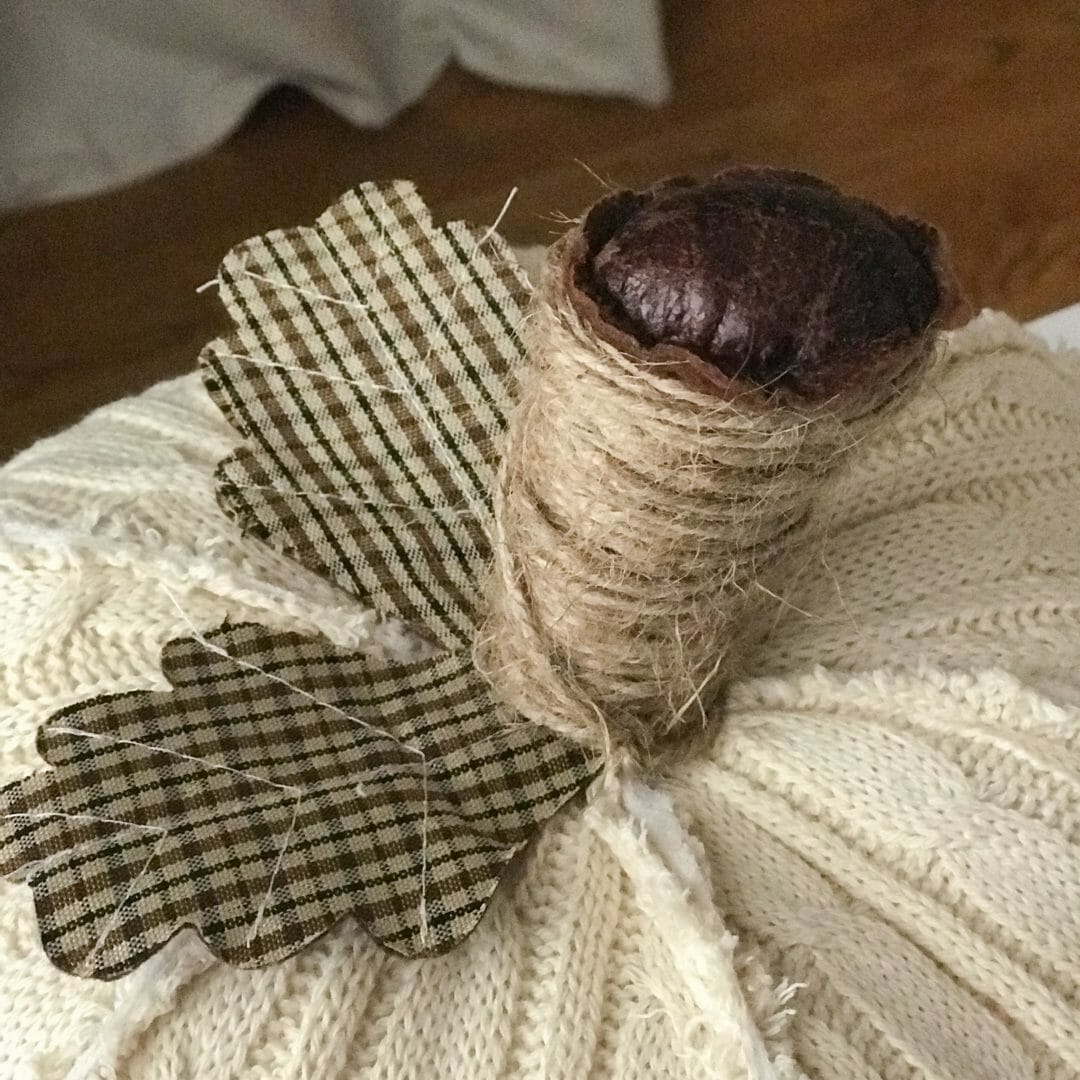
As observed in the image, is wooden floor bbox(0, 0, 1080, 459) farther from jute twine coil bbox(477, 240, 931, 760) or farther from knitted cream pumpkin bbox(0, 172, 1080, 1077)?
jute twine coil bbox(477, 240, 931, 760)

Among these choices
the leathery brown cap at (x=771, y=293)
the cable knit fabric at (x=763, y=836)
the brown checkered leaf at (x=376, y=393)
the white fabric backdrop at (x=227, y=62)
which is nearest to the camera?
the leathery brown cap at (x=771, y=293)

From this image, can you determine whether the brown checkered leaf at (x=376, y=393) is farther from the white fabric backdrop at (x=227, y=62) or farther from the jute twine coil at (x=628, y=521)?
the white fabric backdrop at (x=227, y=62)

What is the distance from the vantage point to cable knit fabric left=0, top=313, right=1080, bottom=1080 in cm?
45

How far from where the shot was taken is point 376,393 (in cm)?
58

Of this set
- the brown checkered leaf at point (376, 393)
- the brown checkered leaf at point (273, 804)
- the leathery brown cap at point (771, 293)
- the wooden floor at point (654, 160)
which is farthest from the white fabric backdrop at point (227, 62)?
the leathery brown cap at point (771, 293)

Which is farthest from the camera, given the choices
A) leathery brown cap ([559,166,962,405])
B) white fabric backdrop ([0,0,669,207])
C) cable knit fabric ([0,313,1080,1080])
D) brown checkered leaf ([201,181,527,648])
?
white fabric backdrop ([0,0,669,207])

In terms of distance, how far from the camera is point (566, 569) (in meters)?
0.45

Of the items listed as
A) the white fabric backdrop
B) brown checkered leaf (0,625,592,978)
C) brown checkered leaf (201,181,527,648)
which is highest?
brown checkered leaf (201,181,527,648)

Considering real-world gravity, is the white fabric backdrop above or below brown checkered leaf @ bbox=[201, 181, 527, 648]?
below

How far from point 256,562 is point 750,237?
281 millimetres

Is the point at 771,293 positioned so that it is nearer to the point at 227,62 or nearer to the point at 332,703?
the point at 332,703

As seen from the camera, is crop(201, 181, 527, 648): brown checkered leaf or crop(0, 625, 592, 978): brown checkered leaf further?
crop(201, 181, 527, 648): brown checkered leaf

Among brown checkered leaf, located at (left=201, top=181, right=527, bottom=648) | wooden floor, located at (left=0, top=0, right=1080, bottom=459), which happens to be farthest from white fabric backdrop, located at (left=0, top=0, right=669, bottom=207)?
brown checkered leaf, located at (left=201, top=181, right=527, bottom=648)

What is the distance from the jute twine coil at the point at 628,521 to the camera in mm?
369
